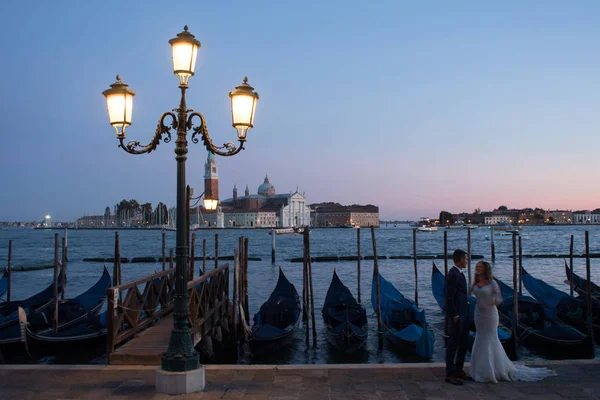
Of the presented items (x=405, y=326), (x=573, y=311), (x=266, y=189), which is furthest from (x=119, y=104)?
(x=266, y=189)

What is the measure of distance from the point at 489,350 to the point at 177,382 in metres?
2.50

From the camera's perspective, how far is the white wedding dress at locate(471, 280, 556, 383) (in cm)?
434

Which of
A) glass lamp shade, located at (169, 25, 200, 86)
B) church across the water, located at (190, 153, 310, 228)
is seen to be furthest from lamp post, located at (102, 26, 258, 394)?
church across the water, located at (190, 153, 310, 228)

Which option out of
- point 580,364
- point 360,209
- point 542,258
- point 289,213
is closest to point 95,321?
point 580,364

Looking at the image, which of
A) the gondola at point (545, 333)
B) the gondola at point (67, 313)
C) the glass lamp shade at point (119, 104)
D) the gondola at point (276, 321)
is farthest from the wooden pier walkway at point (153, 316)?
the gondola at point (545, 333)

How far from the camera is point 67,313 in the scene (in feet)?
31.2

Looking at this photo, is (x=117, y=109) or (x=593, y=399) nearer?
(x=593, y=399)

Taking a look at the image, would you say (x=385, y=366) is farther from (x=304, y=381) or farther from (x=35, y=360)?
(x=35, y=360)

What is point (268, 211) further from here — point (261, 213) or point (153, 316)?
point (153, 316)

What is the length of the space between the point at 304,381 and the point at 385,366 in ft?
2.80

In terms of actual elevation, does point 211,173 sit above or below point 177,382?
above

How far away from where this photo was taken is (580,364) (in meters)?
4.96

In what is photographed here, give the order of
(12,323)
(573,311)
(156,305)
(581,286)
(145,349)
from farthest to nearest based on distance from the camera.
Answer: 1. (581,286)
2. (573,311)
3. (12,323)
4. (156,305)
5. (145,349)

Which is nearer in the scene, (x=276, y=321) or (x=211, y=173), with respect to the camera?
(x=276, y=321)
